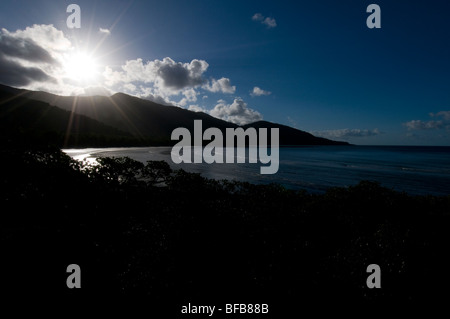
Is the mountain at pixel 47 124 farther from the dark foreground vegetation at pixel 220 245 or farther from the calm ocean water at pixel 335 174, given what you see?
the dark foreground vegetation at pixel 220 245

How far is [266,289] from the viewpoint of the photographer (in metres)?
7.95

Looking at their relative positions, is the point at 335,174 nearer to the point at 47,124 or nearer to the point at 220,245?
the point at 220,245

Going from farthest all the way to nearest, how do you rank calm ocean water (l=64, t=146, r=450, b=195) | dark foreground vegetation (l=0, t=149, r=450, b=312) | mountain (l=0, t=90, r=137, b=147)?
mountain (l=0, t=90, r=137, b=147), calm ocean water (l=64, t=146, r=450, b=195), dark foreground vegetation (l=0, t=149, r=450, b=312)

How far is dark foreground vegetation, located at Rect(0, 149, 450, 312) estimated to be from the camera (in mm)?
7789

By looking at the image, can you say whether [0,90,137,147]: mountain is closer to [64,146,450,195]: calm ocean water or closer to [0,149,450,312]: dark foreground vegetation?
[64,146,450,195]: calm ocean water

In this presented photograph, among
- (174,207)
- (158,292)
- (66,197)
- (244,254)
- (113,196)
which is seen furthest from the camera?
(113,196)

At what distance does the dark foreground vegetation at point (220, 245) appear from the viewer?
779 centimetres

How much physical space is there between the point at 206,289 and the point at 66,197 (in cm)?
1154

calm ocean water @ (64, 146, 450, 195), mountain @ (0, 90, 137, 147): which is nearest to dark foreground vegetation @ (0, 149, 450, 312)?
calm ocean water @ (64, 146, 450, 195)

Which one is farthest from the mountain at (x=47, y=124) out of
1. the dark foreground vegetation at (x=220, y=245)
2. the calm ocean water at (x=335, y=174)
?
the dark foreground vegetation at (x=220, y=245)

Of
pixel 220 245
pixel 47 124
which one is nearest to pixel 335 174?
pixel 220 245

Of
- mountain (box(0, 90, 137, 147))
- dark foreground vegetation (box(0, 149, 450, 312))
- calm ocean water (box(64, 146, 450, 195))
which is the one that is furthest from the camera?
mountain (box(0, 90, 137, 147))
